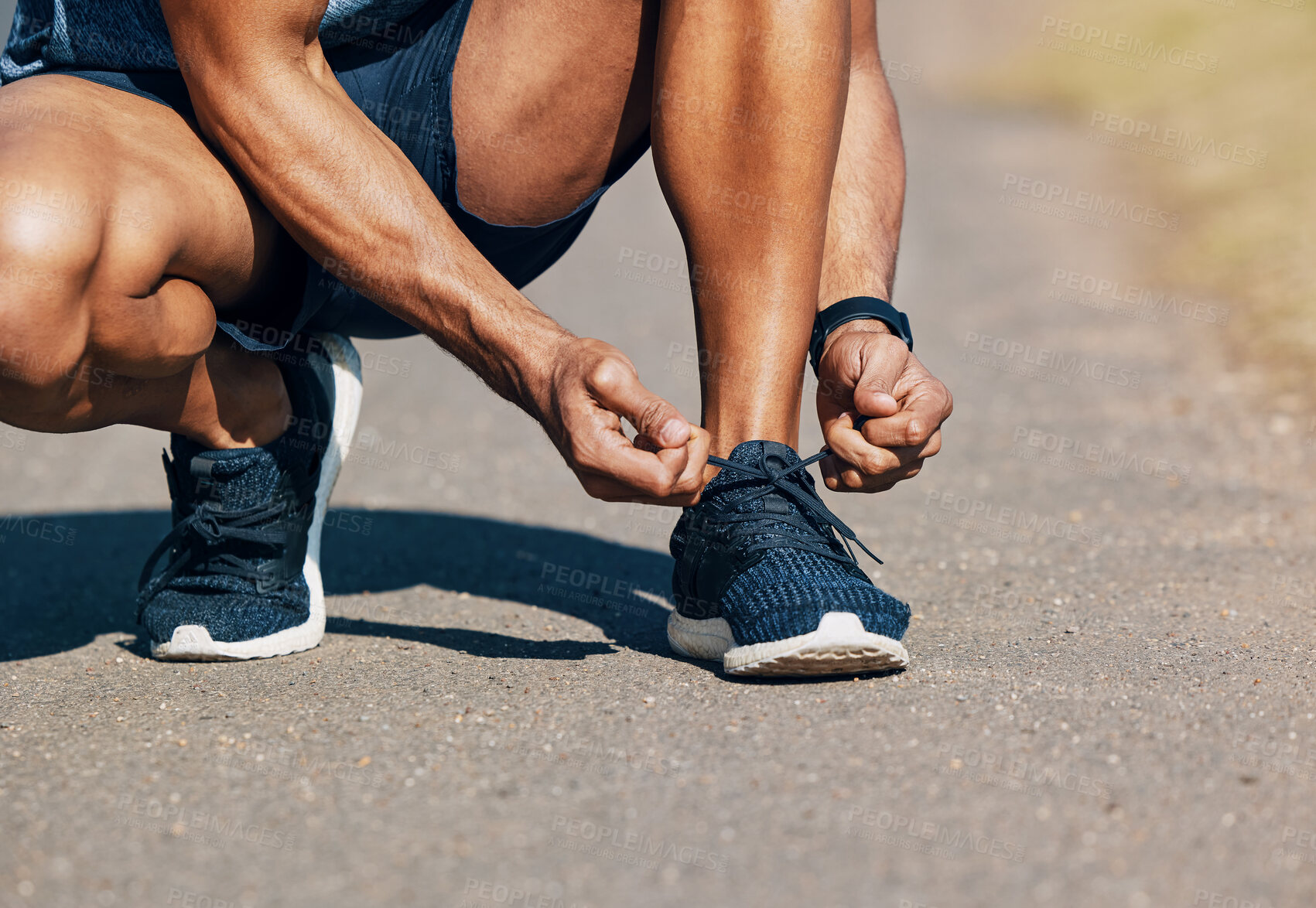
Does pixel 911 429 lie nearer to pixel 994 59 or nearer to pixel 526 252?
pixel 526 252

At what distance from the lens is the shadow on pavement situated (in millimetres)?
1778

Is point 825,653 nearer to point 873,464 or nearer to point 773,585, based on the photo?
point 773,585

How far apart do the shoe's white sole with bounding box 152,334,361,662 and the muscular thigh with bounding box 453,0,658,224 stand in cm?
38

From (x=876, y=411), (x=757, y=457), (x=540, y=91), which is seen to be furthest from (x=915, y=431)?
(x=540, y=91)

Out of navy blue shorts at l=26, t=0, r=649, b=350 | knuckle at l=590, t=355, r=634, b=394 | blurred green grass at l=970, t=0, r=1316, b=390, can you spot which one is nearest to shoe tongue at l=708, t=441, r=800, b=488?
knuckle at l=590, t=355, r=634, b=394

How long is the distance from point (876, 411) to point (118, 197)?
95cm

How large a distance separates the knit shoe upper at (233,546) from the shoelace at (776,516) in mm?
652

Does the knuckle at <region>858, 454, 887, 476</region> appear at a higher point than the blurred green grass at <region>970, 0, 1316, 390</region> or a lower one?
lower

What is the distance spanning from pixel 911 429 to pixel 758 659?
1.12ft

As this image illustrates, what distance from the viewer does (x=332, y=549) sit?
2.27 metres

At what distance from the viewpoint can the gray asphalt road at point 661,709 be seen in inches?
40.7

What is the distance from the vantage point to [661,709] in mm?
1354

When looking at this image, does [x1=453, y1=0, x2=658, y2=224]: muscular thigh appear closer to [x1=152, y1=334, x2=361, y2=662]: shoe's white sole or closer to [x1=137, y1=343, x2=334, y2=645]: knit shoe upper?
[x1=152, y1=334, x2=361, y2=662]: shoe's white sole

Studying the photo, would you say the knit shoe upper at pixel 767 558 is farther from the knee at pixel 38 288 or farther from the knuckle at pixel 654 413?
the knee at pixel 38 288
